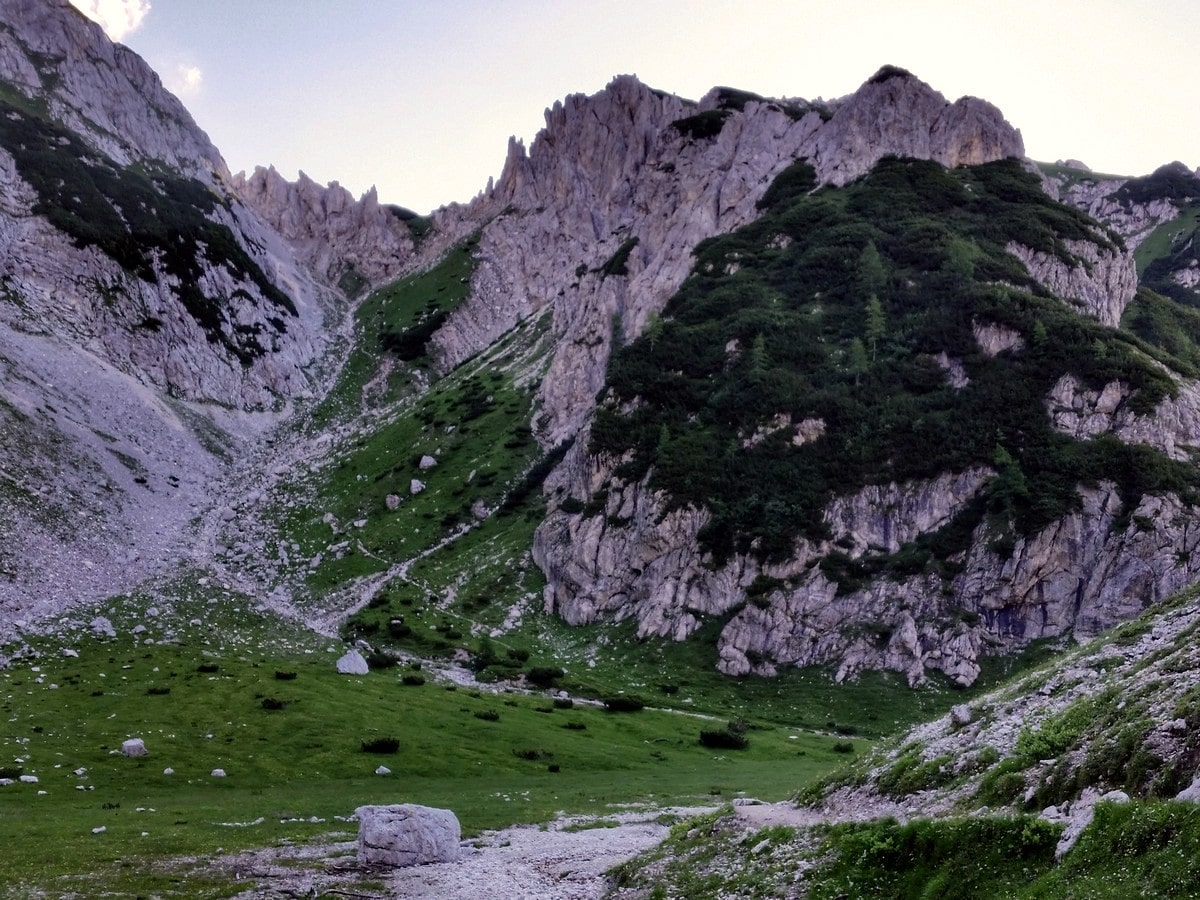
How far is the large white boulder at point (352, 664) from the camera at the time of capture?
80188mm

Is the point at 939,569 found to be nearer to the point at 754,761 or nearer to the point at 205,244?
the point at 754,761

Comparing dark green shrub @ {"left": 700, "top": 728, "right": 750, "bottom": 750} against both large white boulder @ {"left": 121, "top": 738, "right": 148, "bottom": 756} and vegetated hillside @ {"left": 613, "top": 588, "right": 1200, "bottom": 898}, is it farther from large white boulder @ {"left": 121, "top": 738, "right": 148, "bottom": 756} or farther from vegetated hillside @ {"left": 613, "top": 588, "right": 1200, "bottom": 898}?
large white boulder @ {"left": 121, "top": 738, "right": 148, "bottom": 756}

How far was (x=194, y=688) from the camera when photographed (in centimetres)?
6738

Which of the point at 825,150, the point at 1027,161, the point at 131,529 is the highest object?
the point at 825,150

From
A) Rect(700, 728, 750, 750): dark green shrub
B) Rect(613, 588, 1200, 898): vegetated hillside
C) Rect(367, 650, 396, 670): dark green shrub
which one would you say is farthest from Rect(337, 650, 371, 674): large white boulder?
Rect(613, 588, 1200, 898): vegetated hillside

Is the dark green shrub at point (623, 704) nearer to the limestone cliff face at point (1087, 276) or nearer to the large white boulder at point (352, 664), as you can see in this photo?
the large white boulder at point (352, 664)

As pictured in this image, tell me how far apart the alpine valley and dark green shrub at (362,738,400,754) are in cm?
34

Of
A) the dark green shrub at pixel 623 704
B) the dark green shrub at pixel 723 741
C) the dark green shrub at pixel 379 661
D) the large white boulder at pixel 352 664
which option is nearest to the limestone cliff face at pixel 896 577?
the dark green shrub at pixel 623 704

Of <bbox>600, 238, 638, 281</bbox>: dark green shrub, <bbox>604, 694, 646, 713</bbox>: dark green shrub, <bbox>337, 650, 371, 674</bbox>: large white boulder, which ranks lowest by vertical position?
<bbox>604, 694, 646, 713</bbox>: dark green shrub

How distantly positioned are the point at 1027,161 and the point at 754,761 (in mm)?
146369

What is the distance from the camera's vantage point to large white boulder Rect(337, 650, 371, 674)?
3157 inches

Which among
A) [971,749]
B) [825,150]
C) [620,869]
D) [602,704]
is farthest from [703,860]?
[825,150]

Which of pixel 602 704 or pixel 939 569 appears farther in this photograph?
pixel 939 569

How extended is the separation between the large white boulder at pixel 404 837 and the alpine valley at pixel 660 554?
847 mm
